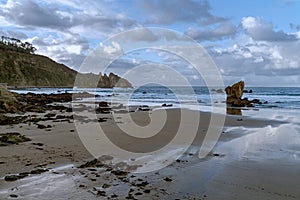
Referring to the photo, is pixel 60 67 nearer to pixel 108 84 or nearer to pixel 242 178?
pixel 108 84

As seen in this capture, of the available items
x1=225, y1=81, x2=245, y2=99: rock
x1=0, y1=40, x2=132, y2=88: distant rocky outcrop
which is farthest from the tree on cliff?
x1=225, y1=81, x2=245, y2=99: rock

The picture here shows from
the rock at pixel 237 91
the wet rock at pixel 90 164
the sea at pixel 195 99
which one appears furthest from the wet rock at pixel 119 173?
the rock at pixel 237 91

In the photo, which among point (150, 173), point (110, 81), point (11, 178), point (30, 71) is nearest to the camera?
point (11, 178)

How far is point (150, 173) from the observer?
6.52 m

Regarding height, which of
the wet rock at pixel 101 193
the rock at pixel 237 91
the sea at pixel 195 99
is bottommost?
the wet rock at pixel 101 193

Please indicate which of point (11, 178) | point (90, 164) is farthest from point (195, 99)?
point (11, 178)

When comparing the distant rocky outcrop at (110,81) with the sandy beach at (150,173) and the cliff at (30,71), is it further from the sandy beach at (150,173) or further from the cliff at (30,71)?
the sandy beach at (150,173)

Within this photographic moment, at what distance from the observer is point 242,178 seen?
6277 mm

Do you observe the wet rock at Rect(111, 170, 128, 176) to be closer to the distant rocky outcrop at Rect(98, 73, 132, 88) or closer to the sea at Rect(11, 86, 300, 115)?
the sea at Rect(11, 86, 300, 115)

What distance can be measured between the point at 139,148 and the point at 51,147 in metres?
2.88

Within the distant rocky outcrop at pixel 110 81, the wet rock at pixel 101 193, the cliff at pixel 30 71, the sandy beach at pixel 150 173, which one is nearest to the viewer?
the wet rock at pixel 101 193

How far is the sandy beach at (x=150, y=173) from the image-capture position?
5.23 m

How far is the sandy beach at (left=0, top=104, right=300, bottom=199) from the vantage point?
523cm

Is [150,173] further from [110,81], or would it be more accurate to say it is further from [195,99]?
[110,81]
